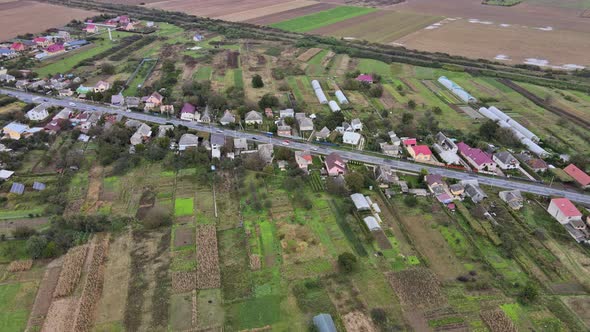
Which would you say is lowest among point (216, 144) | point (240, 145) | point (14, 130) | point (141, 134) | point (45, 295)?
point (45, 295)

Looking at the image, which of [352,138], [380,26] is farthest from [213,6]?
[352,138]

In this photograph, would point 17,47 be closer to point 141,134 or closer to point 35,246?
point 141,134

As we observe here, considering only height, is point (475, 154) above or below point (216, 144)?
below

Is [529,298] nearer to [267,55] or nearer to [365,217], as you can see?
[365,217]

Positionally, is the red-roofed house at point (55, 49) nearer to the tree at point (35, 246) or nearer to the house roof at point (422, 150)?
the tree at point (35, 246)

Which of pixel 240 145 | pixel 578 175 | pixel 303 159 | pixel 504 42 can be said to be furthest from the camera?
pixel 504 42

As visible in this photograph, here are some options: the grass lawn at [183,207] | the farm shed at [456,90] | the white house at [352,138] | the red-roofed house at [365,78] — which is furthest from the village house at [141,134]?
the farm shed at [456,90]

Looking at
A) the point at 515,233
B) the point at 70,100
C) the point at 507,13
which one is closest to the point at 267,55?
the point at 70,100
